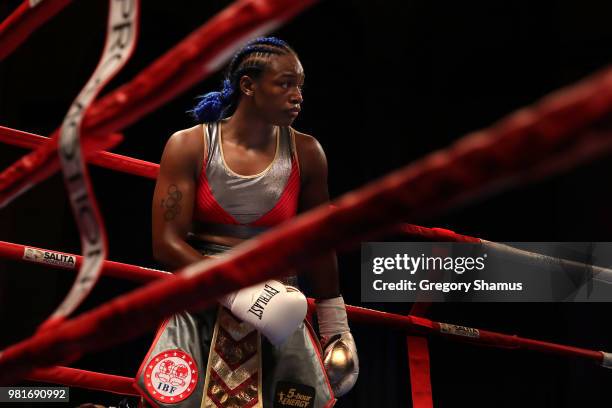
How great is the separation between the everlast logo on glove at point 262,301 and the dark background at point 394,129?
1.55 m

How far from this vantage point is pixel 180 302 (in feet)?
1.90

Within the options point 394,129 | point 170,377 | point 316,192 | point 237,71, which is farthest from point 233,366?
point 394,129

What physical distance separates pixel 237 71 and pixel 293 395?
1.99ft

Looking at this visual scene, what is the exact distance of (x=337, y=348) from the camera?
4.59 feet

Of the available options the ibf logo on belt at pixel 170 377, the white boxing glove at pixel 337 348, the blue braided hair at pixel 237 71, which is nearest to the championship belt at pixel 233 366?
the ibf logo on belt at pixel 170 377

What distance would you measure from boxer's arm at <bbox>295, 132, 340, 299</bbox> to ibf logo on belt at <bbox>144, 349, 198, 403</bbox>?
1.01 ft

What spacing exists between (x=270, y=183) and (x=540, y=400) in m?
1.72

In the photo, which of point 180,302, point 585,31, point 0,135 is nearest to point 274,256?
point 180,302

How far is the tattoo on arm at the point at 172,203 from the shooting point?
132cm

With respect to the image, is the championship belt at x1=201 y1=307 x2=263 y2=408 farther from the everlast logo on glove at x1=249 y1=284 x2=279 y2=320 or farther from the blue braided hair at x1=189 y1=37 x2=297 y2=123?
the blue braided hair at x1=189 y1=37 x2=297 y2=123

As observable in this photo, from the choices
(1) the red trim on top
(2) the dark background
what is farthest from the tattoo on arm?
(2) the dark background

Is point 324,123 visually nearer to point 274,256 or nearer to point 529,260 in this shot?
point 529,260

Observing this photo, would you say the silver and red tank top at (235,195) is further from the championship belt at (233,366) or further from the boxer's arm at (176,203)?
the championship belt at (233,366)

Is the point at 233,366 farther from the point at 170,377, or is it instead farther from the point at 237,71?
the point at 237,71
